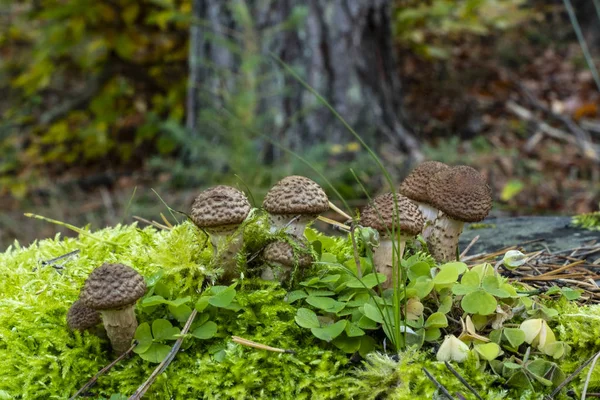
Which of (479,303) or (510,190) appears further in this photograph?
(510,190)

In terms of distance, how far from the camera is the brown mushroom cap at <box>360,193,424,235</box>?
1.88 meters

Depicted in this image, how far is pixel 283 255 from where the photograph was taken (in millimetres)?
1877

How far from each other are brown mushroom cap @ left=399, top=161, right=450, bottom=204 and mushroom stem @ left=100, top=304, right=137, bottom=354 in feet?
3.85

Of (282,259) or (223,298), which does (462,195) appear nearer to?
(282,259)

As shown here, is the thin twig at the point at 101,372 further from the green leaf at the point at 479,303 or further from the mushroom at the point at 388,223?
the green leaf at the point at 479,303

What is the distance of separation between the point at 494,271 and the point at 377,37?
492 cm

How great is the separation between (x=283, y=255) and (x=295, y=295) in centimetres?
15

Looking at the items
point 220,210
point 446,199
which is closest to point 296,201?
point 220,210

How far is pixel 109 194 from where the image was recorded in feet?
23.7

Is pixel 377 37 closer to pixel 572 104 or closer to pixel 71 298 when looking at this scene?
pixel 572 104

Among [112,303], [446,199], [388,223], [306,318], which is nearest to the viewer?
[112,303]

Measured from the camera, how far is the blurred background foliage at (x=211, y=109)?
18.2 ft

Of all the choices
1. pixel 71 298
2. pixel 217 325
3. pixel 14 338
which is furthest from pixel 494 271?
pixel 14 338

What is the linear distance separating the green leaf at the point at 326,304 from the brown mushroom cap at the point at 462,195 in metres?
0.56
